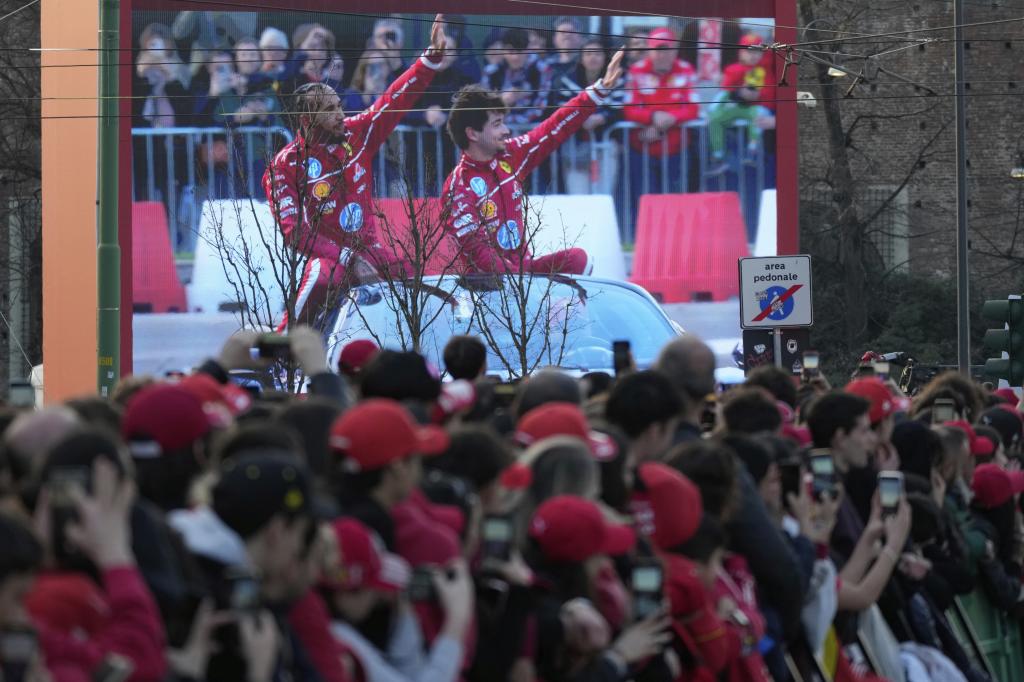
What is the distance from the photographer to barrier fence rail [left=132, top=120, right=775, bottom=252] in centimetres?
2800

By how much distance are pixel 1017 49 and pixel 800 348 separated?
31.4 m

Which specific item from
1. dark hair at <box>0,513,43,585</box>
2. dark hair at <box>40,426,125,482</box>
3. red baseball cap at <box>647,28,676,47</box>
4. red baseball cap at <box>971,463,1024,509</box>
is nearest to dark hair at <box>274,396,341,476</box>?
dark hair at <box>40,426,125,482</box>

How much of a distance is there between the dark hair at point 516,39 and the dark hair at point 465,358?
2105 cm

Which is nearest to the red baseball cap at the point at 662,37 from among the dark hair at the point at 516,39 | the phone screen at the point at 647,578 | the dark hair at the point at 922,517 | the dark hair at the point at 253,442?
the dark hair at the point at 516,39

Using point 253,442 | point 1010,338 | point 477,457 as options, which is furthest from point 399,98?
point 253,442

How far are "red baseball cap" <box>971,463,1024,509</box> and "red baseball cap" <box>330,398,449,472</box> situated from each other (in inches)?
161

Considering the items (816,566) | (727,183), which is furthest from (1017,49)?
(816,566)

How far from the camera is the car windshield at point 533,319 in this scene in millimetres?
26375

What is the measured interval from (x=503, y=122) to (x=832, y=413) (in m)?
21.8

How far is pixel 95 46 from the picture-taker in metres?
29.1

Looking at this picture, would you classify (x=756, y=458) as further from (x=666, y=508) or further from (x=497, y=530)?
(x=497, y=530)

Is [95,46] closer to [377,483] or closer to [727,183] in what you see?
[727,183]

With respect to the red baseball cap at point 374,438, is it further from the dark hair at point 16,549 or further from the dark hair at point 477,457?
the dark hair at point 16,549

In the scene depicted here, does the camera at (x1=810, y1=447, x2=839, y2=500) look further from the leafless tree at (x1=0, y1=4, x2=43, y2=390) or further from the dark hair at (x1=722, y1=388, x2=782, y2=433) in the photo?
the leafless tree at (x1=0, y1=4, x2=43, y2=390)
